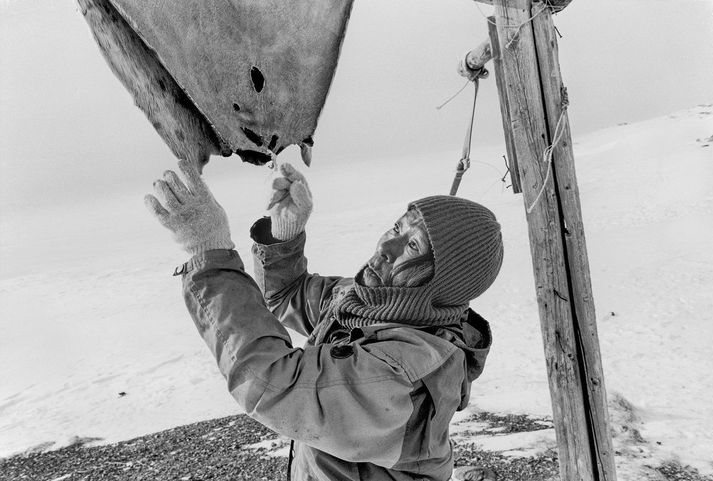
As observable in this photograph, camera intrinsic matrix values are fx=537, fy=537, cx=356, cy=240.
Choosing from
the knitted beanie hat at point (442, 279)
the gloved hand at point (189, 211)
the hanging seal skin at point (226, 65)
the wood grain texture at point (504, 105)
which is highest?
the wood grain texture at point (504, 105)

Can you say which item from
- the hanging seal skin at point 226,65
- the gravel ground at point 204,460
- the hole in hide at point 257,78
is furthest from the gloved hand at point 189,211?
the gravel ground at point 204,460

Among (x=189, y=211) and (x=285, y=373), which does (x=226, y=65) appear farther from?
(x=285, y=373)

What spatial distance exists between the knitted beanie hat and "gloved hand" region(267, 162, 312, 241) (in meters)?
0.30

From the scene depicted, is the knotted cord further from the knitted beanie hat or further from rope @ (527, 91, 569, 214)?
the knitted beanie hat

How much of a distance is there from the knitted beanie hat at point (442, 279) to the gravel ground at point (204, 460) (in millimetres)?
2800

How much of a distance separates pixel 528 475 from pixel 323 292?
271cm

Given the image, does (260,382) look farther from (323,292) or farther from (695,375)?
(695,375)

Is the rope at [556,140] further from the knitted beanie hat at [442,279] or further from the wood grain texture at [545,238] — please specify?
the knitted beanie hat at [442,279]

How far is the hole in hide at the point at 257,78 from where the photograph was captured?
1.33 metres

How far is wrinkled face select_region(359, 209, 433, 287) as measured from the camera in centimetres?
135

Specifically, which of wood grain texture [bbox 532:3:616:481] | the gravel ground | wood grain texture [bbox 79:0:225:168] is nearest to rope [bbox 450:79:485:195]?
wood grain texture [bbox 532:3:616:481]

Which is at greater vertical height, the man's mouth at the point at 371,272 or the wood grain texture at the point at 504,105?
the wood grain texture at the point at 504,105

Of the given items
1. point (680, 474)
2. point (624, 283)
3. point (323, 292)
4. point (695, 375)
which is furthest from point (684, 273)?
point (323, 292)

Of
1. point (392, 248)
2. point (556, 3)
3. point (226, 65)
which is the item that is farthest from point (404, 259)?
point (556, 3)
